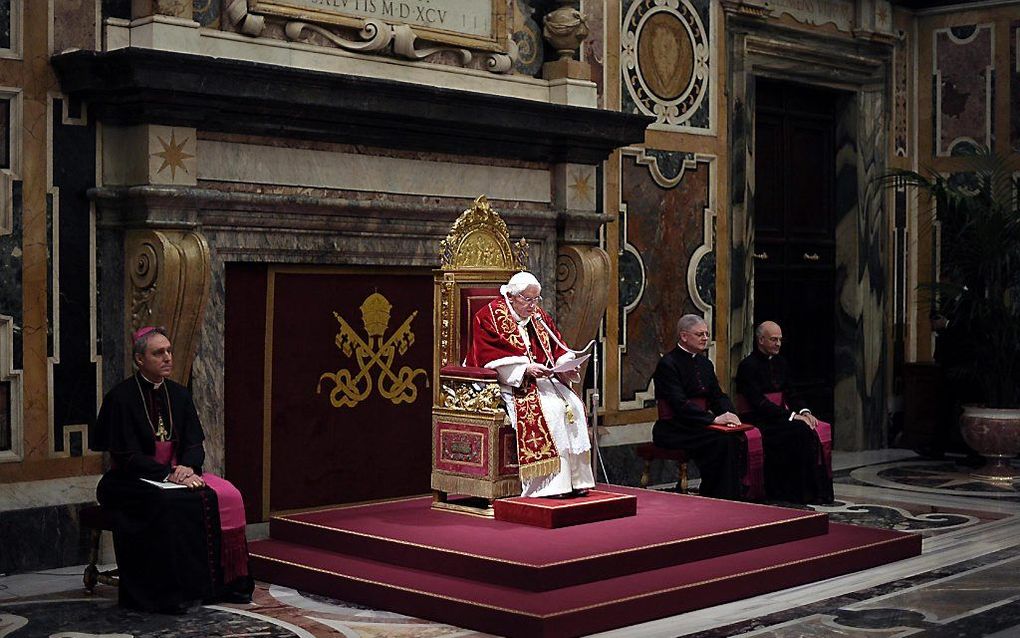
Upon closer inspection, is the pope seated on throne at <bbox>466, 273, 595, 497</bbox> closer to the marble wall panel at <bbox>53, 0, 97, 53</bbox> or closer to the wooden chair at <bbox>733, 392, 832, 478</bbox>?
the wooden chair at <bbox>733, 392, 832, 478</bbox>

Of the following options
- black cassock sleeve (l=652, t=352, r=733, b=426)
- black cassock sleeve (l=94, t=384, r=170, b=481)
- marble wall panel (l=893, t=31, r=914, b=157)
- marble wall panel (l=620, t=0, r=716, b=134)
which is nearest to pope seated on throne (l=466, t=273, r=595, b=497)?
black cassock sleeve (l=652, t=352, r=733, b=426)

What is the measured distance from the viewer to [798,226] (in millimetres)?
11602

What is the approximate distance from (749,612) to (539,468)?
1.40 meters

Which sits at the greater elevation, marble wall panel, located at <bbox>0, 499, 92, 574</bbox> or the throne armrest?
the throne armrest

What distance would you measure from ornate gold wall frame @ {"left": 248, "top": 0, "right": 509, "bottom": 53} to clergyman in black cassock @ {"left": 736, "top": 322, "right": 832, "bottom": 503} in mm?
2558

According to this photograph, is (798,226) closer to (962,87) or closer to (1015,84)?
(962,87)

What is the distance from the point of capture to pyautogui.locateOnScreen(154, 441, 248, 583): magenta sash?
625 cm

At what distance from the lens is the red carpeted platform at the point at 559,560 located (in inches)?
233

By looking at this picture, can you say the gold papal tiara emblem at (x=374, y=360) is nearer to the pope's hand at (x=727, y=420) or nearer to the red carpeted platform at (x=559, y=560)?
the red carpeted platform at (x=559, y=560)

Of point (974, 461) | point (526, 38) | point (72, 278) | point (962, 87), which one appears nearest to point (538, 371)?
Answer: point (72, 278)

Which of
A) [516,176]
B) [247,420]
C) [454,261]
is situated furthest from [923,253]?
[247,420]

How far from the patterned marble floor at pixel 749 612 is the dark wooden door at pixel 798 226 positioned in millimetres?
3783

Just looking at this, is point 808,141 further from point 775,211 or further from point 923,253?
point 923,253

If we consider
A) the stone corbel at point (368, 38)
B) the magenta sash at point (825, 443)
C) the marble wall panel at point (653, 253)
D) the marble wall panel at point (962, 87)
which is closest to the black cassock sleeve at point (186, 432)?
the stone corbel at point (368, 38)
